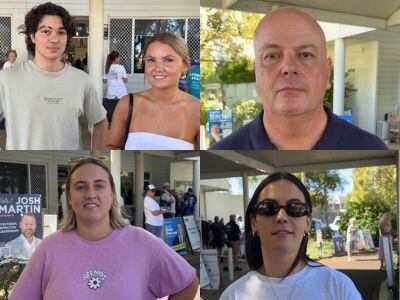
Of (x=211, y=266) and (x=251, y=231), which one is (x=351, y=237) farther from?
(x=211, y=266)

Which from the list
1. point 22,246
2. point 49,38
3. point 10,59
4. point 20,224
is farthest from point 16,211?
point 49,38

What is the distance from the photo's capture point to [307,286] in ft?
7.13

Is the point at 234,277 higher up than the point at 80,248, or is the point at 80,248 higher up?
the point at 80,248

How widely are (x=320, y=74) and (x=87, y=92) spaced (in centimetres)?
103

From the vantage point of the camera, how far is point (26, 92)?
7.25 ft

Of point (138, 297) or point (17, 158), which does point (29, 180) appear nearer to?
point (17, 158)

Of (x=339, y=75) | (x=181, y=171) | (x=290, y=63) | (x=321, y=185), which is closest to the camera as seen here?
(x=290, y=63)

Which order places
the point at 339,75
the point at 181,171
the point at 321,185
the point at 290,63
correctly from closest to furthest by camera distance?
the point at 290,63, the point at 339,75, the point at 321,185, the point at 181,171

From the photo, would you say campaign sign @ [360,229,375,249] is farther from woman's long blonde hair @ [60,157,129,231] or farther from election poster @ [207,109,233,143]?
woman's long blonde hair @ [60,157,129,231]

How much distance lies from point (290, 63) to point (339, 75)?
0.26 meters

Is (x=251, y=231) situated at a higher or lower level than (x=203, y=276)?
higher

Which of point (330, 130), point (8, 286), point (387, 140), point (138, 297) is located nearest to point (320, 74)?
point (330, 130)

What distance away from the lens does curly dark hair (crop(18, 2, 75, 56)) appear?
86.3 inches

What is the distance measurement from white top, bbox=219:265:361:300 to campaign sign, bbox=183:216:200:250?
0.99 feet
